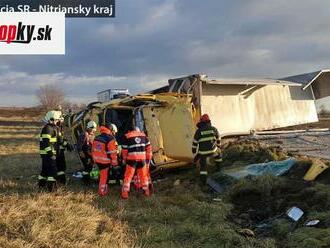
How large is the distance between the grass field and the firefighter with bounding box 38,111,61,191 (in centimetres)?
37

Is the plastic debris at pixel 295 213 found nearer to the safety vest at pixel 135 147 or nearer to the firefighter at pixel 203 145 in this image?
the firefighter at pixel 203 145

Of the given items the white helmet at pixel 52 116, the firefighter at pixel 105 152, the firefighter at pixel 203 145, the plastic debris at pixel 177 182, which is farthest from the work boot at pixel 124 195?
the white helmet at pixel 52 116

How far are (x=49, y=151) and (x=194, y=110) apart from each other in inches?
149

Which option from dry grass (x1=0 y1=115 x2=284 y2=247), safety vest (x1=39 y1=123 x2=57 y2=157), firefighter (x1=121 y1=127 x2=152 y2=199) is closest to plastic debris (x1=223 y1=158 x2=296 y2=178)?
dry grass (x1=0 y1=115 x2=284 y2=247)

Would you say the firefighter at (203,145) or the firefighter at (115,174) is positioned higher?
the firefighter at (203,145)

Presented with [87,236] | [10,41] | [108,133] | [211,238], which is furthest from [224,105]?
[87,236]

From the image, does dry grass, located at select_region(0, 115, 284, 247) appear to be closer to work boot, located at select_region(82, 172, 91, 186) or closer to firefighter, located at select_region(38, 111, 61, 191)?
firefighter, located at select_region(38, 111, 61, 191)

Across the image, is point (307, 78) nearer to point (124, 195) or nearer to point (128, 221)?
point (124, 195)

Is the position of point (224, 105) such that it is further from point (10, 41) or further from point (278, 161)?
point (10, 41)

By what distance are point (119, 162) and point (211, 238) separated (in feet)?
14.1

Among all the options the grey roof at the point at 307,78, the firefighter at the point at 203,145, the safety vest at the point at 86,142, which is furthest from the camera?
the grey roof at the point at 307,78

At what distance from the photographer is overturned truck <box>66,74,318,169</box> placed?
1092 cm

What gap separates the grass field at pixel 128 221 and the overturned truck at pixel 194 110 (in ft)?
4.32

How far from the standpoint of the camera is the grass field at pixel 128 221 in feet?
19.8
